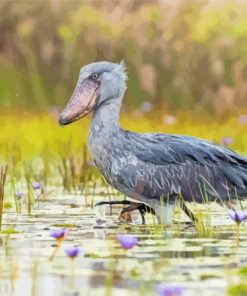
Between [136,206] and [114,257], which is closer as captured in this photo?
[114,257]

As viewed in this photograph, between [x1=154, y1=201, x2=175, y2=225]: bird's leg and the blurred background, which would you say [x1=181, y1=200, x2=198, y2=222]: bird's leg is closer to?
[x1=154, y1=201, x2=175, y2=225]: bird's leg

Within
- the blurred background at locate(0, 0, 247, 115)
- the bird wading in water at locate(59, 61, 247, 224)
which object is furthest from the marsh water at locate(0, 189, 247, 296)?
the blurred background at locate(0, 0, 247, 115)

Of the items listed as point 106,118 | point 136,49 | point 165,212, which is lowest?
point 165,212

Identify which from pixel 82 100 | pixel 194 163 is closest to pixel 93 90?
pixel 82 100

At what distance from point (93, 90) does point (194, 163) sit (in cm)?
89

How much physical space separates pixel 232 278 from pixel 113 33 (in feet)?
45.7

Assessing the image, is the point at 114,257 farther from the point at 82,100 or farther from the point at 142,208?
the point at 82,100

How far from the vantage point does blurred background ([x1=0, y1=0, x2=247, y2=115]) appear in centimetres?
1764

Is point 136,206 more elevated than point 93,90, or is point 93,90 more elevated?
point 93,90

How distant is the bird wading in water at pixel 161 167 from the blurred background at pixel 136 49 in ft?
28.2

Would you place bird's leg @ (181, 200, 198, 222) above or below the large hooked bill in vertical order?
below

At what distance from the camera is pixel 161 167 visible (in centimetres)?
798

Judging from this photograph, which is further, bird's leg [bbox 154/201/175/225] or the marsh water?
bird's leg [bbox 154/201/175/225]

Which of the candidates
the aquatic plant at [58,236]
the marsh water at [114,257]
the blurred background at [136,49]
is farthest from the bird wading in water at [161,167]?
the blurred background at [136,49]
